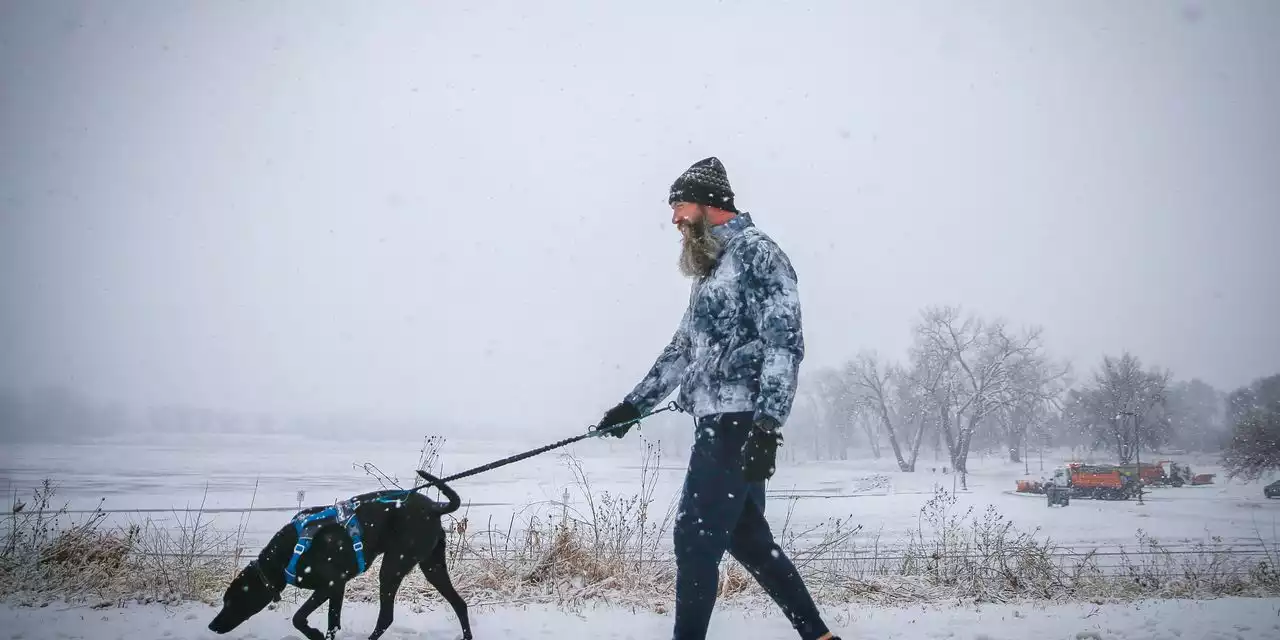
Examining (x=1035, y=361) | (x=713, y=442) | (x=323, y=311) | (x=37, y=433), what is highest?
(x=323, y=311)

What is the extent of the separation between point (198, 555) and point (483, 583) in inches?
72.3

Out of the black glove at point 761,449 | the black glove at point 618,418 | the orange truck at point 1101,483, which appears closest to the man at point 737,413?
the black glove at point 761,449

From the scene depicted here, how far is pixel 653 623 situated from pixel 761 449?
1557 millimetres

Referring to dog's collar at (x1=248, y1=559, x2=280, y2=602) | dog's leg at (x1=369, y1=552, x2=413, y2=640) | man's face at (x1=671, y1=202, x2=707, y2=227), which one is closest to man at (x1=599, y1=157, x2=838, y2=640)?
man's face at (x1=671, y1=202, x2=707, y2=227)

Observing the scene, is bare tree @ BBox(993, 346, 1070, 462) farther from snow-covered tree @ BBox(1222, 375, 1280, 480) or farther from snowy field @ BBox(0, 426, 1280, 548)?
snow-covered tree @ BBox(1222, 375, 1280, 480)

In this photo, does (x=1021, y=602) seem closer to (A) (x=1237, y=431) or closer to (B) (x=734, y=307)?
(B) (x=734, y=307)

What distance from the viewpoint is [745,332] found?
2277 mm

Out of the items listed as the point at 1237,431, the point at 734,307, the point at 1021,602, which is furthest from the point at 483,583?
the point at 1237,431

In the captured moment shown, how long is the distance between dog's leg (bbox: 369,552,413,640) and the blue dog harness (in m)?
0.10

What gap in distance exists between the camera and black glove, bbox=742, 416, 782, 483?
2.07 meters

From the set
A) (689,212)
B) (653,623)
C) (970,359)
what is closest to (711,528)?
(689,212)

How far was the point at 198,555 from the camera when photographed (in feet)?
13.5

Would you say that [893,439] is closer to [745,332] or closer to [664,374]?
[664,374]

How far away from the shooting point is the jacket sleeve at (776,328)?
2086 millimetres
